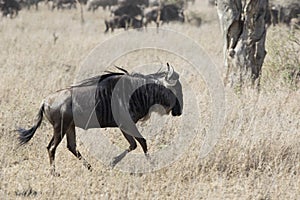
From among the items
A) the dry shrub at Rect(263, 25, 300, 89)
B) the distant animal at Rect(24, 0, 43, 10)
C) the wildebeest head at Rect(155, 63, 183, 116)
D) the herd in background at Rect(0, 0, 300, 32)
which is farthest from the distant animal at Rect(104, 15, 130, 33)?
the wildebeest head at Rect(155, 63, 183, 116)

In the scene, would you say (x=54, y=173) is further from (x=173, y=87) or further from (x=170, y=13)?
(x=170, y=13)

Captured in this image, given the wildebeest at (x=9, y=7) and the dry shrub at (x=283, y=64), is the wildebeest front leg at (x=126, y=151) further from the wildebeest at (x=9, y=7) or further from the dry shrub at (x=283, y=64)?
the wildebeest at (x=9, y=7)

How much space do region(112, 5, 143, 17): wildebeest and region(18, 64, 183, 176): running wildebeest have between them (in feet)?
71.3

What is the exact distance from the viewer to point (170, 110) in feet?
19.4

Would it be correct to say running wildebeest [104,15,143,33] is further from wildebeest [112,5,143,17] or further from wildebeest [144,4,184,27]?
wildebeest [112,5,143,17]

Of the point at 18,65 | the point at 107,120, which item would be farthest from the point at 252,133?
the point at 18,65

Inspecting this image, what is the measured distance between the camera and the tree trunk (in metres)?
8.73

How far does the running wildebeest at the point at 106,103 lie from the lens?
17.7 feet

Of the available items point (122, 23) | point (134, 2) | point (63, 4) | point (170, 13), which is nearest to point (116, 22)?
point (122, 23)

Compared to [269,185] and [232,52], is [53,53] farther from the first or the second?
[269,185]

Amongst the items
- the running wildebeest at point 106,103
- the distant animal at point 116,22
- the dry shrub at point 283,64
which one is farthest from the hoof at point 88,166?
the distant animal at point 116,22

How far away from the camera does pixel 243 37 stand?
887 centimetres

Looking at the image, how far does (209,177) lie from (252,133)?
1.09 meters

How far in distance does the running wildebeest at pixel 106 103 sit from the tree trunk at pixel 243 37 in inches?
135
